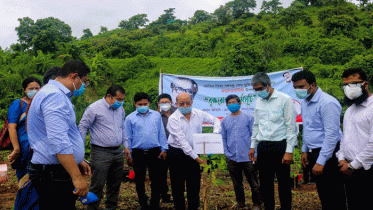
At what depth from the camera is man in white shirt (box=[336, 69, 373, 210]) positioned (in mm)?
2711

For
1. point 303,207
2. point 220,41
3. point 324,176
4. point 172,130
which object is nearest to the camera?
point 324,176

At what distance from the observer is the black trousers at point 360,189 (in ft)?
9.03

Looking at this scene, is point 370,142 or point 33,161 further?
point 370,142

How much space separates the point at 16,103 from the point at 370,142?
3794 millimetres

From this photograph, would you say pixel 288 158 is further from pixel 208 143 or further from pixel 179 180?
pixel 179 180

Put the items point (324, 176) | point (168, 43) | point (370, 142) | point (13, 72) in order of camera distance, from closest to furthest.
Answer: point (370, 142) < point (324, 176) < point (13, 72) < point (168, 43)

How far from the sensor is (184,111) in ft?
13.0

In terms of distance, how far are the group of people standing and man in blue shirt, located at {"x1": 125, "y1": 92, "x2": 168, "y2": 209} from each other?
15 mm

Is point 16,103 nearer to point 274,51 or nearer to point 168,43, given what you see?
point 274,51

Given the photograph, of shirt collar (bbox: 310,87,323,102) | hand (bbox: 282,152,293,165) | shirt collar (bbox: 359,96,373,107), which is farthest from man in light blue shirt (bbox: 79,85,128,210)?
shirt collar (bbox: 359,96,373,107)

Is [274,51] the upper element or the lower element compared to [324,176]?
upper

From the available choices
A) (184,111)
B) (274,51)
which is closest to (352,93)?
(184,111)

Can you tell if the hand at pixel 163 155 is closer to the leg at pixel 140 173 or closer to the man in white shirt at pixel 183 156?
the leg at pixel 140 173

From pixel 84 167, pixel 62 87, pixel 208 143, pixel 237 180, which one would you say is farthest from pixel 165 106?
pixel 62 87
